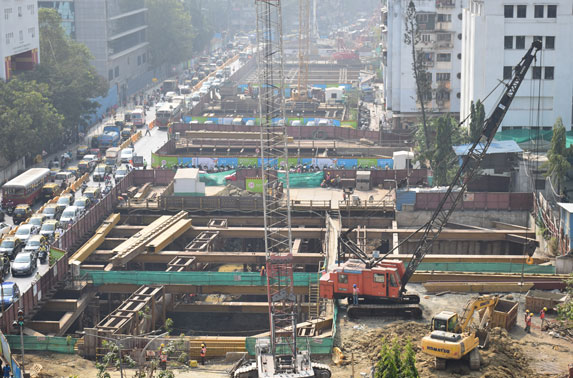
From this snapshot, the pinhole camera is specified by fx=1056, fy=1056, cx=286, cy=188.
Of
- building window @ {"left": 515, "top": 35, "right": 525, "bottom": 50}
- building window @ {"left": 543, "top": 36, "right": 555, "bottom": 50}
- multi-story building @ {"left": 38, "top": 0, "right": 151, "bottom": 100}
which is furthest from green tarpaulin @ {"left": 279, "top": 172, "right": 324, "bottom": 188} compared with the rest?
multi-story building @ {"left": 38, "top": 0, "right": 151, "bottom": 100}

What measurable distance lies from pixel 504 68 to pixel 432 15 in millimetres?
38080

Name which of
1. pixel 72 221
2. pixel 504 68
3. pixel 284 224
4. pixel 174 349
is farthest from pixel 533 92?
pixel 174 349

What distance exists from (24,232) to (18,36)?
166ft

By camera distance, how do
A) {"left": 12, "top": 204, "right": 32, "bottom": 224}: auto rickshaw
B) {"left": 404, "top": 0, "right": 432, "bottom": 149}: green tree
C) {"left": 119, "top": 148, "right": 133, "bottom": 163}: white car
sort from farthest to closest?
{"left": 404, "top": 0, "right": 432, "bottom": 149}: green tree
{"left": 119, "top": 148, "right": 133, "bottom": 163}: white car
{"left": 12, "top": 204, "right": 32, "bottom": 224}: auto rickshaw

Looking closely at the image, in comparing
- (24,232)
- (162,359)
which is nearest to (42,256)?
(24,232)

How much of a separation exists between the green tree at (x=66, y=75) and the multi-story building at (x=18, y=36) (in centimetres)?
204

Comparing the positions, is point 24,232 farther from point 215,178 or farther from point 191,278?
point 215,178

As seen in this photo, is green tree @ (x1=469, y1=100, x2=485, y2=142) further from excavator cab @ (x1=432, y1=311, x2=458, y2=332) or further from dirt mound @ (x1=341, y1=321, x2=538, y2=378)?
excavator cab @ (x1=432, y1=311, x2=458, y2=332)

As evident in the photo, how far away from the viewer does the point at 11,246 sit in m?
74.7

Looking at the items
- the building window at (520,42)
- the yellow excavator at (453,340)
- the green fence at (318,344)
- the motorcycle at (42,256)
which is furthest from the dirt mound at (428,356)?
the building window at (520,42)

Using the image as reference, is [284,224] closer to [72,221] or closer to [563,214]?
[72,221]

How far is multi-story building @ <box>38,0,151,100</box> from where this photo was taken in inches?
6432

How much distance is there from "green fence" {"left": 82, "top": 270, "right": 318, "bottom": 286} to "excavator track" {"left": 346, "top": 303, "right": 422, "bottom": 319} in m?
8.20

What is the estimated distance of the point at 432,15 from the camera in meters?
135
